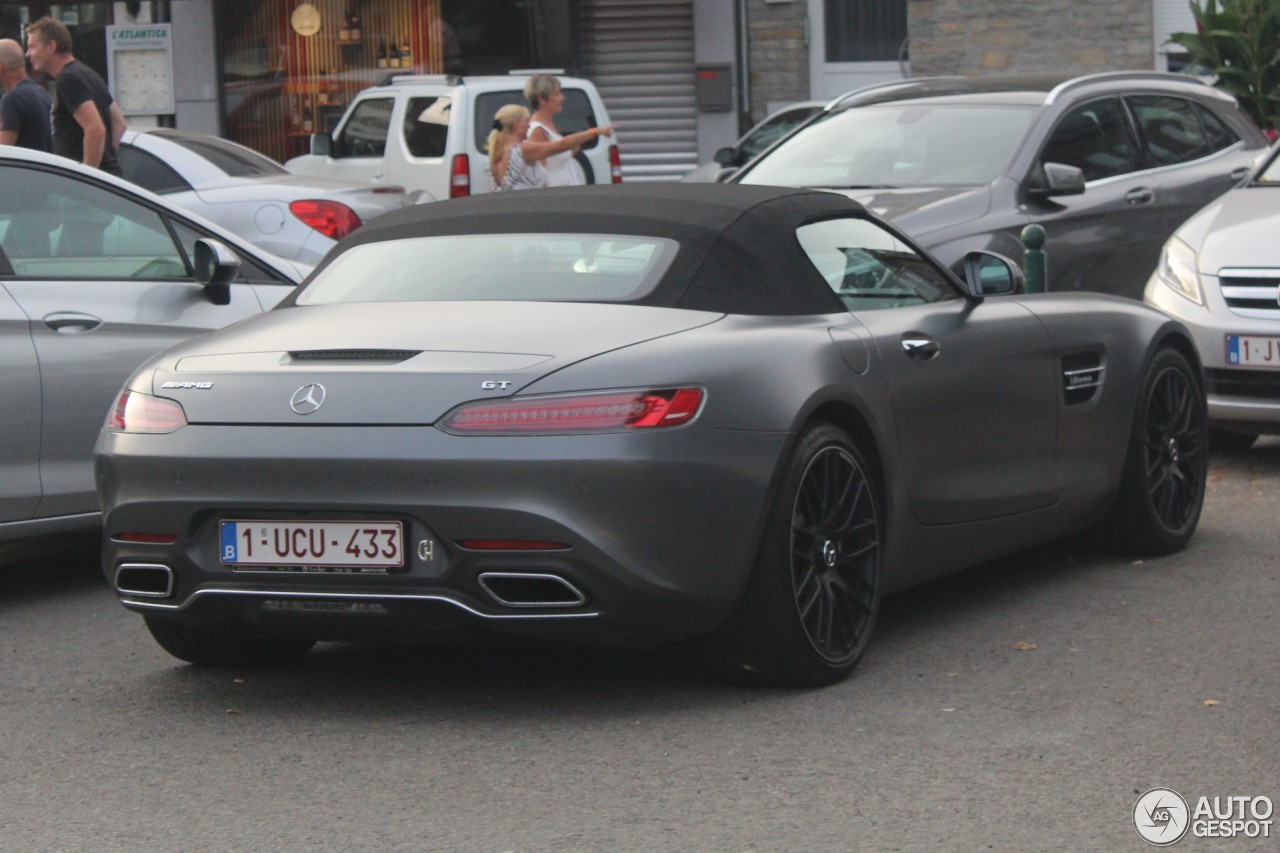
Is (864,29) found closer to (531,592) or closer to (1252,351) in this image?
(1252,351)

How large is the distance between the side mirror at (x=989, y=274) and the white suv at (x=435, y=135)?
36.1ft

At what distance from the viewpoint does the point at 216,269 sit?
770 cm

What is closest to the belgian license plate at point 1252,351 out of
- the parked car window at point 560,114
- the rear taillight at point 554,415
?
the rear taillight at point 554,415

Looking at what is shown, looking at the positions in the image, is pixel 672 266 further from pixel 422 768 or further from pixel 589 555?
pixel 422 768

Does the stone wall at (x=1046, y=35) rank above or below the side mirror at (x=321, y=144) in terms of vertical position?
above

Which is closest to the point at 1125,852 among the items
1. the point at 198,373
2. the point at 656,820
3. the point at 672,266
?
Result: the point at 656,820

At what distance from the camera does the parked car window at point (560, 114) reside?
60.3ft

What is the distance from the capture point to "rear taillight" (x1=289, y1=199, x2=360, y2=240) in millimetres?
12914

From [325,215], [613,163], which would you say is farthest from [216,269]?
[613,163]

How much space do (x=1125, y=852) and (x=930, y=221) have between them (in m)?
6.51

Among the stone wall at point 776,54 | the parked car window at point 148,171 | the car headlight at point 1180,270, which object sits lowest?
the car headlight at point 1180,270

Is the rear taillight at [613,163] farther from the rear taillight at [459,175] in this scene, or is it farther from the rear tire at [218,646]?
the rear tire at [218,646]

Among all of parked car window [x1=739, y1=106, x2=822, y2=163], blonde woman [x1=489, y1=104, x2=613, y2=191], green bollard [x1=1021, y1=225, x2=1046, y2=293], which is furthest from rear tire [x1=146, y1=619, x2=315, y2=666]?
parked car window [x1=739, y1=106, x2=822, y2=163]

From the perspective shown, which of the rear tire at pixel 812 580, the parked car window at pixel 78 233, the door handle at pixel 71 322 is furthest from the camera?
the parked car window at pixel 78 233
